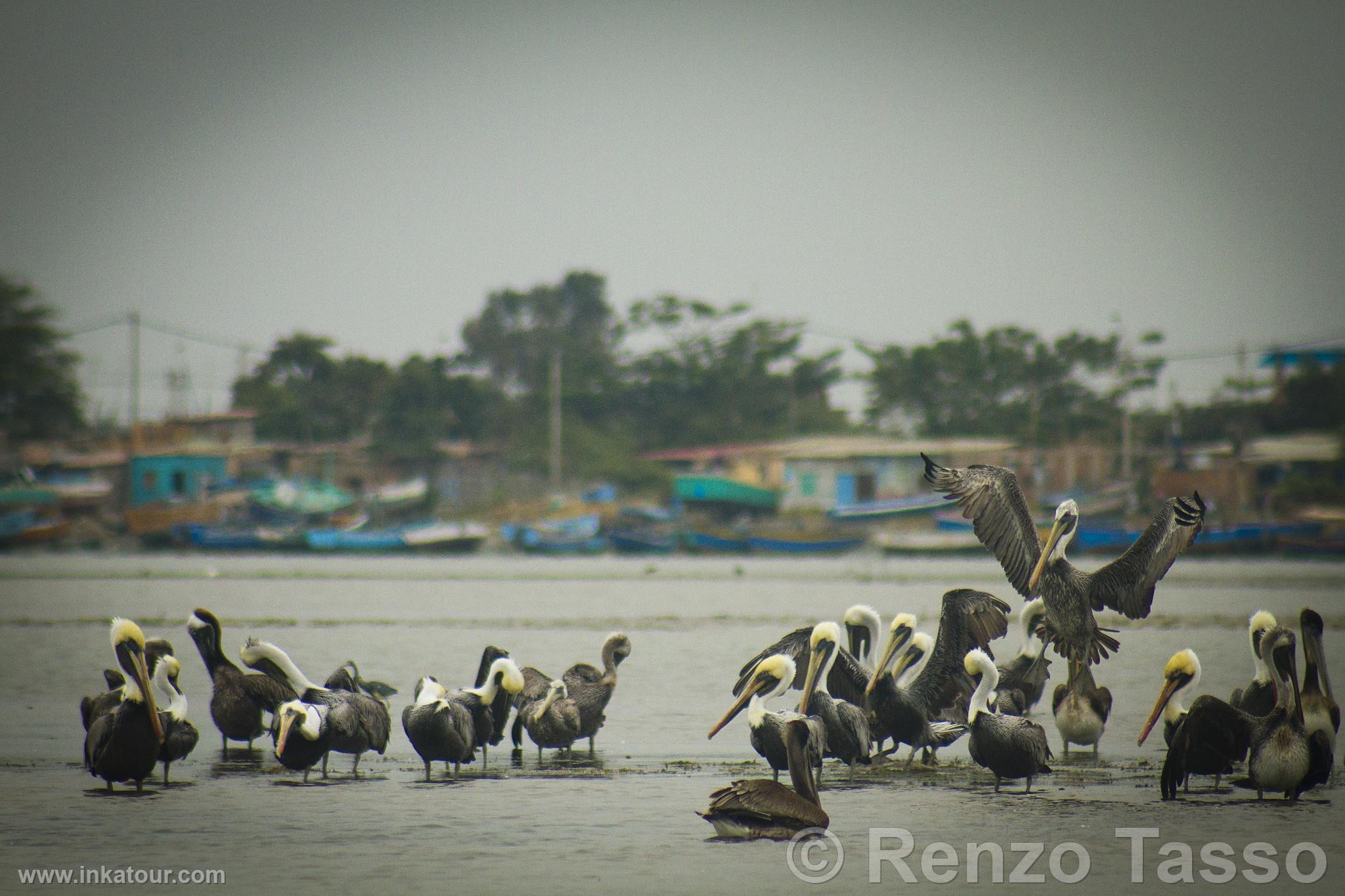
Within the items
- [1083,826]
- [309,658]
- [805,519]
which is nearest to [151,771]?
[1083,826]

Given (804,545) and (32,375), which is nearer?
(804,545)

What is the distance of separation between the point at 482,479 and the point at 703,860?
60749 mm

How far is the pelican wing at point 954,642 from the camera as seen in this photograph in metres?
9.93

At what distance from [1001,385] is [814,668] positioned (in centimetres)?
5649

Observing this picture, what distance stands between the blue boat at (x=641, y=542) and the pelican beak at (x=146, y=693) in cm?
4261

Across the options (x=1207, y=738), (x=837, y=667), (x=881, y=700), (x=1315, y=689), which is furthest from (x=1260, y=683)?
(x=837, y=667)

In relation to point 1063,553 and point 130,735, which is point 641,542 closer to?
point 1063,553

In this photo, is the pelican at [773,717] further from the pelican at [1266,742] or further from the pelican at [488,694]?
the pelican at [1266,742]

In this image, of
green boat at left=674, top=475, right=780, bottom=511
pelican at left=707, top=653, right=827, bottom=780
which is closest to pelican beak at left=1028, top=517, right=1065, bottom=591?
pelican at left=707, top=653, right=827, bottom=780

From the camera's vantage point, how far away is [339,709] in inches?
357

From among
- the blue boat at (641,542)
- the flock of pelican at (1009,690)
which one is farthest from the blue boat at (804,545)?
the flock of pelican at (1009,690)

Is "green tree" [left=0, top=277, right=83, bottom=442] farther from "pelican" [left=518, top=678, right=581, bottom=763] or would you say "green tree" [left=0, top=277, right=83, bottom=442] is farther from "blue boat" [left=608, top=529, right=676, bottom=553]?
"pelican" [left=518, top=678, right=581, bottom=763]

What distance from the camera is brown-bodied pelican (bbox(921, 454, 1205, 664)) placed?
9250 mm

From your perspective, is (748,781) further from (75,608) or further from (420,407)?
(420,407)
